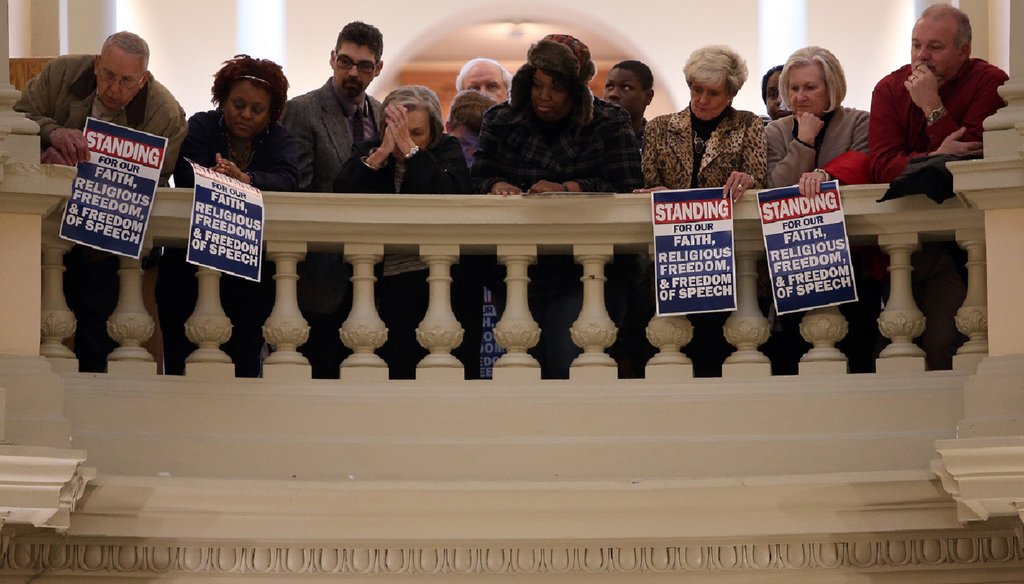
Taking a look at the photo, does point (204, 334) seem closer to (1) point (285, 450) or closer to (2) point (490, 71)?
(1) point (285, 450)

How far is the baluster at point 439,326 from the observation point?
18.2 feet

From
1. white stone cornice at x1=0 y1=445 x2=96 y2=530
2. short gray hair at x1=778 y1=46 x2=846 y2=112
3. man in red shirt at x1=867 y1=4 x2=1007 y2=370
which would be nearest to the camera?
white stone cornice at x1=0 y1=445 x2=96 y2=530

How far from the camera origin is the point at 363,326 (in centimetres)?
553

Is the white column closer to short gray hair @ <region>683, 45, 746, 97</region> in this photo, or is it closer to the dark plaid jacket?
the dark plaid jacket

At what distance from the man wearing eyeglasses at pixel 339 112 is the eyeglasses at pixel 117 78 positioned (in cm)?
73

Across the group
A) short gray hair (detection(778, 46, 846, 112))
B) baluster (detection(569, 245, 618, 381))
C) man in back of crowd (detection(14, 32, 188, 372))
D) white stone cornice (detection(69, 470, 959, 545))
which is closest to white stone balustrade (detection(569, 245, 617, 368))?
baluster (detection(569, 245, 618, 381))

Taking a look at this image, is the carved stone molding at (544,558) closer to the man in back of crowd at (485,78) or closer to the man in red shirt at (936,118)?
the man in red shirt at (936,118)

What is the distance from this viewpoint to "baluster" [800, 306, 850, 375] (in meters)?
5.56

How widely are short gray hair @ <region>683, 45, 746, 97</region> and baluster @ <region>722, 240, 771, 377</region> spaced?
741mm

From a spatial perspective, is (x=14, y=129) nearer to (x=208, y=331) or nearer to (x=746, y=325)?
(x=208, y=331)

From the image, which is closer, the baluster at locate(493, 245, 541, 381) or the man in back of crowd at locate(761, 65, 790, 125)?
the baluster at locate(493, 245, 541, 381)

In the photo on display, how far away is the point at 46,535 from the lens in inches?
200

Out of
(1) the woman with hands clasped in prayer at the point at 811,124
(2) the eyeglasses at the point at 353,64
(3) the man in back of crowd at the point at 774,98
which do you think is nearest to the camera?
(1) the woman with hands clasped in prayer at the point at 811,124

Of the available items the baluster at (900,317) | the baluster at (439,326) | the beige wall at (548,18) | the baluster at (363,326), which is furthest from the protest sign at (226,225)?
the beige wall at (548,18)
